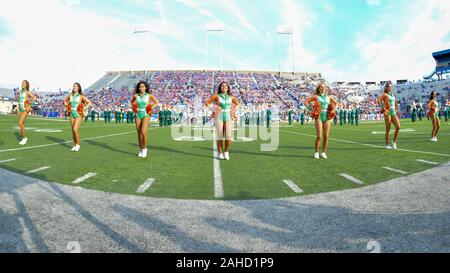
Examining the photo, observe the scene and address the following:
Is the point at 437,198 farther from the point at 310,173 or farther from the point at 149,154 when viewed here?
the point at 149,154

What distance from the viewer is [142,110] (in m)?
8.42

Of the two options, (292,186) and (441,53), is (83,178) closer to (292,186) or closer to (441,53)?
(292,186)

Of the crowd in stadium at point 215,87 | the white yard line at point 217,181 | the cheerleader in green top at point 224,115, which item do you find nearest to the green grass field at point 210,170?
the white yard line at point 217,181

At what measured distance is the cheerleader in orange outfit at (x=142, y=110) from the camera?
816 cm

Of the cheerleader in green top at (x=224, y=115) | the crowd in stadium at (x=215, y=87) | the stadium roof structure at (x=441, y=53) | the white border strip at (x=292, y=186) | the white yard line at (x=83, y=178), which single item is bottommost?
the white border strip at (x=292, y=186)

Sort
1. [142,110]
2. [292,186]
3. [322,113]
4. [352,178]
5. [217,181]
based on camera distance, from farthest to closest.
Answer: [142,110] < [322,113] < [352,178] < [217,181] < [292,186]

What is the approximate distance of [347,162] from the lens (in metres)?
7.16

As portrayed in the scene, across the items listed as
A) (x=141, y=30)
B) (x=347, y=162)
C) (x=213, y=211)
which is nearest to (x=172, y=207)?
(x=213, y=211)

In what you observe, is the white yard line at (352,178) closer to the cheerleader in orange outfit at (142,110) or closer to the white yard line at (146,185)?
the white yard line at (146,185)

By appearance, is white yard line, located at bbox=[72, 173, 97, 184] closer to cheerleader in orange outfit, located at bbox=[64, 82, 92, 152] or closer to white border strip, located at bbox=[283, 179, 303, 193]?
white border strip, located at bbox=[283, 179, 303, 193]

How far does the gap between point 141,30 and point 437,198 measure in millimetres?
75312

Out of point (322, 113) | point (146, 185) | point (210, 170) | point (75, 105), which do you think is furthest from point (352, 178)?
point (75, 105)

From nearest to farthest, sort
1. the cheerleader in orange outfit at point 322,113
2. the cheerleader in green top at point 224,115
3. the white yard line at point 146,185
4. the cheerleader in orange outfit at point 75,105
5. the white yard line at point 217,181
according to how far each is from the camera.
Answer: the white yard line at point 217,181
the white yard line at point 146,185
the cheerleader in green top at point 224,115
the cheerleader in orange outfit at point 322,113
the cheerleader in orange outfit at point 75,105
